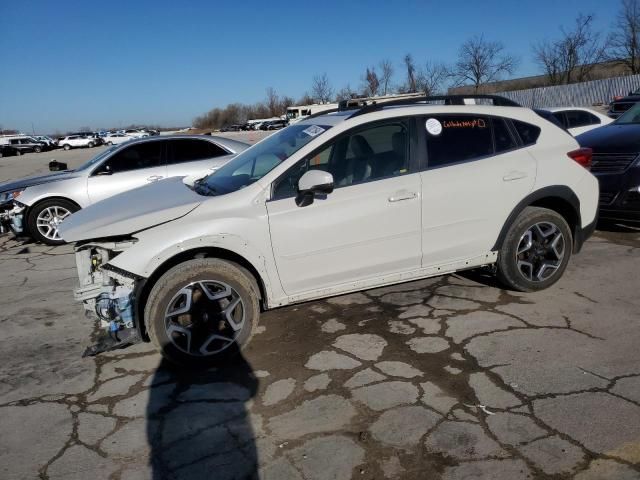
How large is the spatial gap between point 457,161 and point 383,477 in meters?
2.61

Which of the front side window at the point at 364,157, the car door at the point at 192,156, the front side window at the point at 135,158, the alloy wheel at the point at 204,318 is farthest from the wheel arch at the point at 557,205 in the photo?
the front side window at the point at 135,158

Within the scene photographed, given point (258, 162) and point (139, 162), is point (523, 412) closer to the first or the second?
point (258, 162)

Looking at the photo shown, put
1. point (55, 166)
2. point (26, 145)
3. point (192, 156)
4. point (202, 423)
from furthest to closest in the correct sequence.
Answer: point (26, 145), point (55, 166), point (192, 156), point (202, 423)

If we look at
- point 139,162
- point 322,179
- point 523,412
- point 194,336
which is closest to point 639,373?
point 523,412

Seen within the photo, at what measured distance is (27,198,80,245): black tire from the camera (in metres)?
7.69

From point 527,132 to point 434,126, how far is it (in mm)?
935

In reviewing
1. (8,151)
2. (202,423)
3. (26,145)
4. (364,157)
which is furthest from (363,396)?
(26,145)

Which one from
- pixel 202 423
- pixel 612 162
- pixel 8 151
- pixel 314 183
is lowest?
pixel 202 423

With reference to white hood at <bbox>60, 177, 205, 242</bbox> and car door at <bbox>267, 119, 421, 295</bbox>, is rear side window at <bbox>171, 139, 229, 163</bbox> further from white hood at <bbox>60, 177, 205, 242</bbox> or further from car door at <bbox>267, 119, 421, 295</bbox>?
car door at <bbox>267, 119, 421, 295</bbox>

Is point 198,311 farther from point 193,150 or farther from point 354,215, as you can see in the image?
point 193,150

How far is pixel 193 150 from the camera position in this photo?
8.11 m

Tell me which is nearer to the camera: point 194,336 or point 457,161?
point 194,336

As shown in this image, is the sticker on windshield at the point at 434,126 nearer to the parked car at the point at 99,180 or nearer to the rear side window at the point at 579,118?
the parked car at the point at 99,180

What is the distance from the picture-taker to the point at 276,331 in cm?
414
